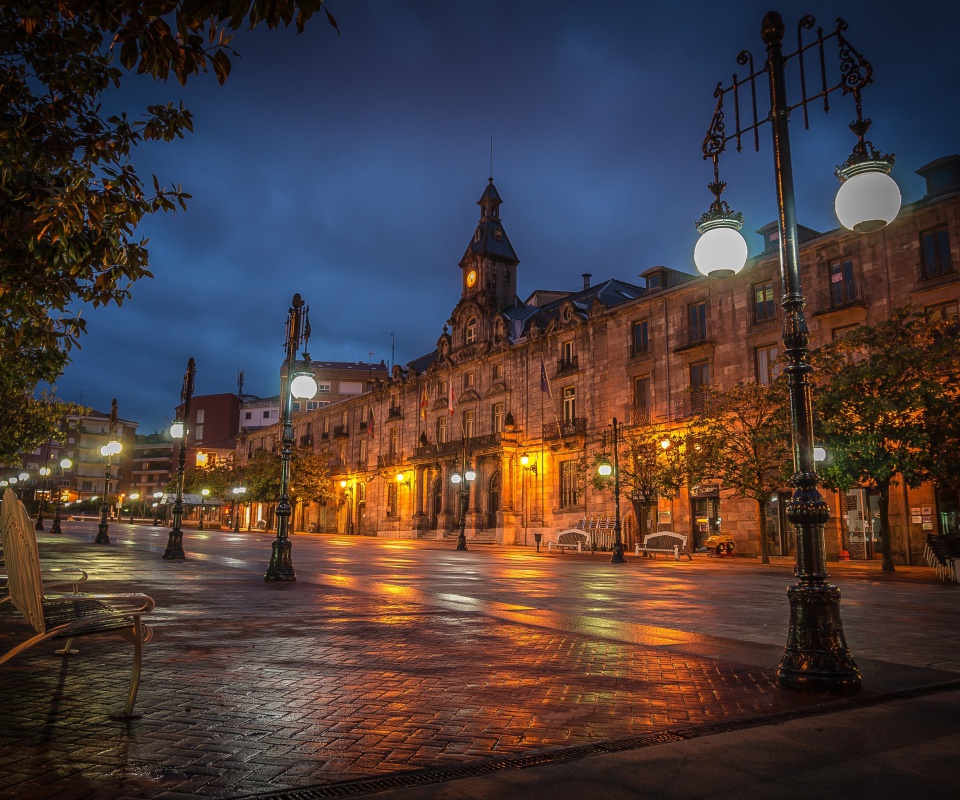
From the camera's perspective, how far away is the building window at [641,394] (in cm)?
3622

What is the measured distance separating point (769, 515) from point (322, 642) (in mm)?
27359

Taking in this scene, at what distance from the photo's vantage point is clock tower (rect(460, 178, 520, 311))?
165 ft

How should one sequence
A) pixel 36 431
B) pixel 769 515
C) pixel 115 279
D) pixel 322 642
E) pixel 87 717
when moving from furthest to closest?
pixel 769 515 < pixel 36 431 < pixel 322 642 < pixel 115 279 < pixel 87 717

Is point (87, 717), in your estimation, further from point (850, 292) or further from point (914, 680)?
point (850, 292)

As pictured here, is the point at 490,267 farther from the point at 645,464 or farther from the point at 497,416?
the point at 645,464

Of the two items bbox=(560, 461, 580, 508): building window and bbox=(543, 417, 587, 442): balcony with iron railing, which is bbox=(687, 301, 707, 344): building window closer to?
bbox=(543, 417, 587, 442): balcony with iron railing

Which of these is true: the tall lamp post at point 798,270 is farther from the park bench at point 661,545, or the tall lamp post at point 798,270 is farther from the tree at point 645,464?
the park bench at point 661,545

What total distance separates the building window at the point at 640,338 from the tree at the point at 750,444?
28.8ft

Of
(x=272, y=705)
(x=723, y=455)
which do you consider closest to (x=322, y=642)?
(x=272, y=705)

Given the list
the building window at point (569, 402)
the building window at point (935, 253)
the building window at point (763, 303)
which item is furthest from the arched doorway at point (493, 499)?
the building window at point (935, 253)

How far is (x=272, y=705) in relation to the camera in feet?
14.8

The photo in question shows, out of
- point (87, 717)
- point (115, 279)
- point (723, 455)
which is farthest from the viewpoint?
point (723, 455)

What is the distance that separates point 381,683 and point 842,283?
27956mm

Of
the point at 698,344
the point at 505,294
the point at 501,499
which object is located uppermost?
the point at 505,294
